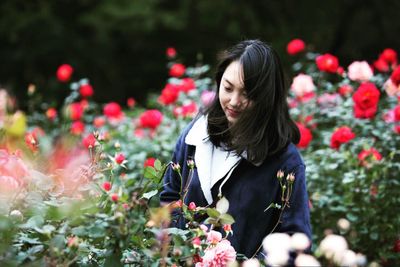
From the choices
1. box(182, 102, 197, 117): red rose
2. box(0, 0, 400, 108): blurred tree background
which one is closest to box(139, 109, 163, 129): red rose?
box(182, 102, 197, 117): red rose

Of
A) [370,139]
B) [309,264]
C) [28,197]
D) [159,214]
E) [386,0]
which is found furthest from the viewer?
[386,0]

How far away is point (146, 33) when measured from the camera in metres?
8.11

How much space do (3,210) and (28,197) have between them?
16 cm

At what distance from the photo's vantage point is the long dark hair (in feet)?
5.95

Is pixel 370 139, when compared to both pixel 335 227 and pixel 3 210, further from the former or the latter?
pixel 3 210

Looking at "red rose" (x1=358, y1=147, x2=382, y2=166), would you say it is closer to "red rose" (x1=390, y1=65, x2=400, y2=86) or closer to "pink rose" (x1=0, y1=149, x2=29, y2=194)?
"red rose" (x1=390, y1=65, x2=400, y2=86)

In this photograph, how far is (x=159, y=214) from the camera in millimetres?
1094

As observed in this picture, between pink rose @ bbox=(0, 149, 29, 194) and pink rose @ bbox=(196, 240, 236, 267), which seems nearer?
pink rose @ bbox=(0, 149, 29, 194)

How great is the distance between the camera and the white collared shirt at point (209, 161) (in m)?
1.91

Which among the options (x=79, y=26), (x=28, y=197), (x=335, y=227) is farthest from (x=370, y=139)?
(x=79, y=26)

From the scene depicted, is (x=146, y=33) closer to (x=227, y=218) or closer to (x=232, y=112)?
(x=232, y=112)

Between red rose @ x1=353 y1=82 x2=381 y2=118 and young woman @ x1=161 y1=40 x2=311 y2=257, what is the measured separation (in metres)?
0.97

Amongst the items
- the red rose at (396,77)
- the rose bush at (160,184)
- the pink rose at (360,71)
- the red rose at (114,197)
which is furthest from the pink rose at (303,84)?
the red rose at (114,197)

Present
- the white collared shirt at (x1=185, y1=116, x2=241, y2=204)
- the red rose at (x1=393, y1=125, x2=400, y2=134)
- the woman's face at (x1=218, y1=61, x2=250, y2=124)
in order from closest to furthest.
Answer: the woman's face at (x1=218, y1=61, x2=250, y2=124) → the white collared shirt at (x1=185, y1=116, x2=241, y2=204) → the red rose at (x1=393, y1=125, x2=400, y2=134)
